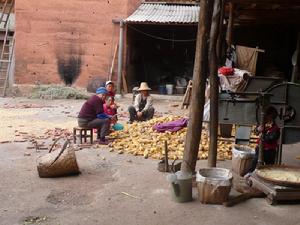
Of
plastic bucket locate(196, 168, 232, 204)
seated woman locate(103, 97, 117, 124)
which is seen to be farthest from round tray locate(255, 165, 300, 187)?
seated woman locate(103, 97, 117, 124)

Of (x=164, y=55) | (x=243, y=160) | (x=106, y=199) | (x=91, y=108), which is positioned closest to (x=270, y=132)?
(x=243, y=160)

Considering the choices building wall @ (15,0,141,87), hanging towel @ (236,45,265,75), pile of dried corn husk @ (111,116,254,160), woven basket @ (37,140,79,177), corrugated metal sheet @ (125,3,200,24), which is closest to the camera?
woven basket @ (37,140,79,177)

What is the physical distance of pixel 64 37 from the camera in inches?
728

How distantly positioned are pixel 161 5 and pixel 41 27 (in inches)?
Result: 219

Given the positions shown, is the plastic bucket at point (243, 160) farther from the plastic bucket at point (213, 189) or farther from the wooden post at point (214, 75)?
the plastic bucket at point (213, 189)

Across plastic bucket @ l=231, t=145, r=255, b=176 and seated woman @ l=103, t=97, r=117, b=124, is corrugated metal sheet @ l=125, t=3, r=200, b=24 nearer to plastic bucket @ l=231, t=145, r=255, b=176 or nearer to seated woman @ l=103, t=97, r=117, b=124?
seated woman @ l=103, t=97, r=117, b=124

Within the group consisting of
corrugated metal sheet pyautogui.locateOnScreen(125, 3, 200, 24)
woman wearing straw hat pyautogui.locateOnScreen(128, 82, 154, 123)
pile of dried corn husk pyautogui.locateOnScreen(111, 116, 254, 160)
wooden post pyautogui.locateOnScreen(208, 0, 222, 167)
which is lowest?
pile of dried corn husk pyautogui.locateOnScreen(111, 116, 254, 160)

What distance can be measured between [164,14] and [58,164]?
44.4 feet

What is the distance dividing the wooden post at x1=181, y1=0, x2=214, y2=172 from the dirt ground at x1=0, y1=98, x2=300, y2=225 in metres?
0.60

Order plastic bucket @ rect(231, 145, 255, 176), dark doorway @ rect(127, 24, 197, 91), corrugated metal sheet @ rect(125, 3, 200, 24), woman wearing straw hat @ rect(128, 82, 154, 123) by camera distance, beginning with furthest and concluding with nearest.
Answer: dark doorway @ rect(127, 24, 197, 91) → corrugated metal sheet @ rect(125, 3, 200, 24) → woman wearing straw hat @ rect(128, 82, 154, 123) → plastic bucket @ rect(231, 145, 255, 176)

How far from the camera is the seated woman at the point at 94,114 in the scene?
8.73m

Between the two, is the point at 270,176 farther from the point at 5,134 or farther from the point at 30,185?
the point at 5,134

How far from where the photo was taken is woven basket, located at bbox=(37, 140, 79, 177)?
6352 mm

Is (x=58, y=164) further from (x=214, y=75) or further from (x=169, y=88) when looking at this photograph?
(x=169, y=88)
